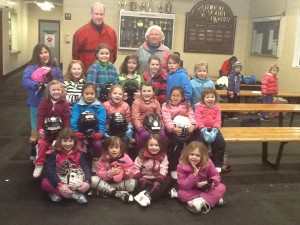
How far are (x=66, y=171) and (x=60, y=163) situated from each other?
9 centimetres

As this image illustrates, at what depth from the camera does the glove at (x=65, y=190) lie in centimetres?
303

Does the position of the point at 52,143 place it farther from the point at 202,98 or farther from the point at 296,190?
the point at 296,190

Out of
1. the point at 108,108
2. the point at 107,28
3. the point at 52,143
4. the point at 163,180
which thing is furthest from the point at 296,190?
the point at 107,28

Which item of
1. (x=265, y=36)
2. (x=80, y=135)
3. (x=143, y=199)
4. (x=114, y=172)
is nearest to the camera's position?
(x=143, y=199)

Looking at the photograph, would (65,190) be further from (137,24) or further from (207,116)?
(137,24)

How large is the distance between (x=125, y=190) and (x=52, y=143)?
81 centimetres

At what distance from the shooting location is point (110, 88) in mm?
3713

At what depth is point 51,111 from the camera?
137 inches

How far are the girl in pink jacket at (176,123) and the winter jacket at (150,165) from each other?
0.96ft

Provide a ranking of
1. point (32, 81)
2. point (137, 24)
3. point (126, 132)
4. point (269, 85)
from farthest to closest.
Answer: point (137, 24) → point (269, 85) → point (32, 81) → point (126, 132)

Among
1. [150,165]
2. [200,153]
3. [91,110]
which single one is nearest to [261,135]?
[200,153]

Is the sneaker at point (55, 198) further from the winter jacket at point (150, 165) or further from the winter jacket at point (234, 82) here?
the winter jacket at point (234, 82)

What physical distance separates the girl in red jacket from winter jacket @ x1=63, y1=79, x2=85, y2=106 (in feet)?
0.63

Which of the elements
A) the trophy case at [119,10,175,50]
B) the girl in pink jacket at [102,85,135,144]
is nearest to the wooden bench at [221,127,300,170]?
the girl in pink jacket at [102,85,135,144]
